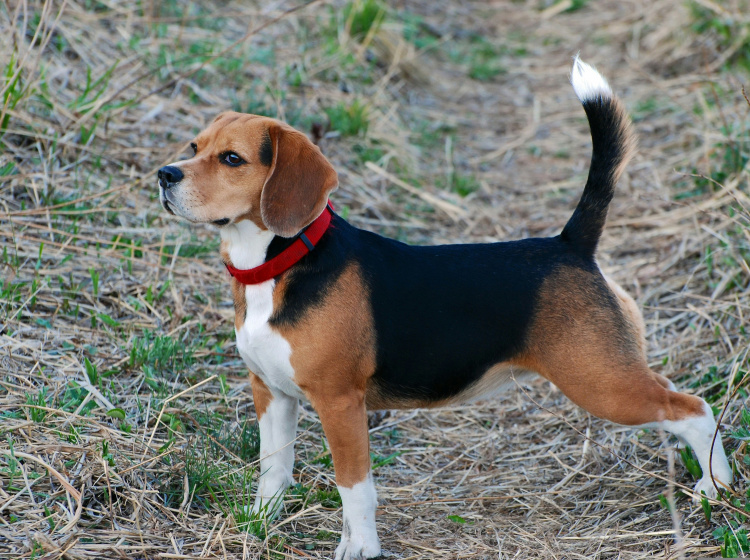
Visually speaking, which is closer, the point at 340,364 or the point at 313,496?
the point at 340,364

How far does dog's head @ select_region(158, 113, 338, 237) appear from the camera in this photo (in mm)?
→ 3219

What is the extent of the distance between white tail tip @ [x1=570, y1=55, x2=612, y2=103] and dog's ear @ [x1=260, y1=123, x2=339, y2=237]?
3.86 ft

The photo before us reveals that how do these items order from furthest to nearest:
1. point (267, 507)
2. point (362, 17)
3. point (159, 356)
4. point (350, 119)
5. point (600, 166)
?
point (362, 17) → point (350, 119) → point (159, 356) → point (600, 166) → point (267, 507)

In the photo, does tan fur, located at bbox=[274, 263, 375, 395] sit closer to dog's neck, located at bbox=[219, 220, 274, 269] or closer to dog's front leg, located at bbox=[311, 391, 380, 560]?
dog's front leg, located at bbox=[311, 391, 380, 560]

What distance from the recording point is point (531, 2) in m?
12.8

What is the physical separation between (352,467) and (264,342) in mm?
648

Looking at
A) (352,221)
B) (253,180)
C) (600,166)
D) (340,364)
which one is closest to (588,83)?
(600,166)

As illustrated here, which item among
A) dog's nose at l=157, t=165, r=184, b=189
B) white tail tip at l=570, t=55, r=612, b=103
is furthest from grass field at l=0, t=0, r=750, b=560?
dog's nose at l=157, t=165, r=184, b=189

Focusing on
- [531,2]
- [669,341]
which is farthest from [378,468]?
[531,2]

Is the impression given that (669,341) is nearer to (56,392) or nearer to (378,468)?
(378,468)

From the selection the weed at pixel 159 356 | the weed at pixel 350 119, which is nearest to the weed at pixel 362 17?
the weed at pixel 350 119

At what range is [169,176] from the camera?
10.5 ft

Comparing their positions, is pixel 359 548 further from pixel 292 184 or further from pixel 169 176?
pixel 169 176

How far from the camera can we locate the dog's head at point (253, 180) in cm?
322
